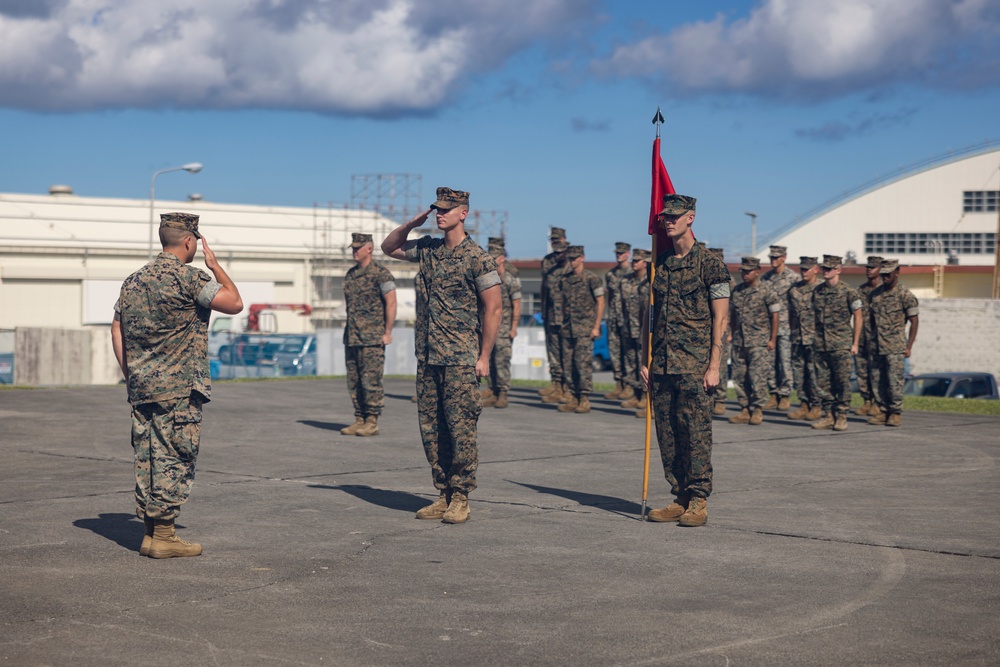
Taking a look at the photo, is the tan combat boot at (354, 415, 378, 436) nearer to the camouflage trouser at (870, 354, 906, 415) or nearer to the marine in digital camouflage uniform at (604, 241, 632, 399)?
the marine in digital camouflage uniform at (604, 241, 632, 399)

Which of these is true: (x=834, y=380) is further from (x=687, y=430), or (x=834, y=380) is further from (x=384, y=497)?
(x=384, y=497)

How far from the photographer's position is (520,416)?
16219 mm

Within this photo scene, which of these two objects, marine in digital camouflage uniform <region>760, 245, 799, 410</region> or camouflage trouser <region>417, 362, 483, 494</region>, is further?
marine in digital camouflage uniform <region>760, 245, 799, 410</region>

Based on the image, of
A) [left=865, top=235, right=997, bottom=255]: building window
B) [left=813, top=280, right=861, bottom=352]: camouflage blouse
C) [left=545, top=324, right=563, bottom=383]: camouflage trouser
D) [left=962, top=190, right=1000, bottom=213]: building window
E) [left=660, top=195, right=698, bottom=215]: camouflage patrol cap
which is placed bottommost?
[left=545, top=324, right=563, bottom=383]: camouflage trouser

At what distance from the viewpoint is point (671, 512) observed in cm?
837

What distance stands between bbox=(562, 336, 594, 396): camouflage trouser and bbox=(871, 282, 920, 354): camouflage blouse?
12.2ft

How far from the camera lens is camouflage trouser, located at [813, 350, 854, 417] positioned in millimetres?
14898

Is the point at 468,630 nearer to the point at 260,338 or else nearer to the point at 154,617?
the point at 154,617

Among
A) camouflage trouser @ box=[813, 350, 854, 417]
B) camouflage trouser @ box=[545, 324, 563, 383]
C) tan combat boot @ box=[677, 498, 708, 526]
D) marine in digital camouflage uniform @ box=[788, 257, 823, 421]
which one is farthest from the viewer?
camouflage trouser @ box=[545, 324, 563, 383]

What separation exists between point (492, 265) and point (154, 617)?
12.0 ft

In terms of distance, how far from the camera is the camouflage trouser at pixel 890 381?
1534cm

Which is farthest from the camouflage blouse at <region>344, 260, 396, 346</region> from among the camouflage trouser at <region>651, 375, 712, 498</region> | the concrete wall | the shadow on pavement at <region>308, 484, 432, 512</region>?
the concrete wall

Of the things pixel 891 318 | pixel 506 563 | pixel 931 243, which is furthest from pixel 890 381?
pixel 931 243

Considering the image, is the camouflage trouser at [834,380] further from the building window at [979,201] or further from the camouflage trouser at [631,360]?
the building window at [979,201]
